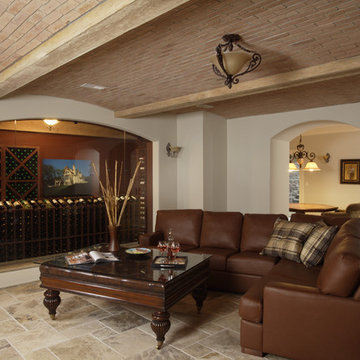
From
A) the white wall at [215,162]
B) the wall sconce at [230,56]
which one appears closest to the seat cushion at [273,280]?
the wall sconce at [230,56]

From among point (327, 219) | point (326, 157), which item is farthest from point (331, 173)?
point (327, 219)

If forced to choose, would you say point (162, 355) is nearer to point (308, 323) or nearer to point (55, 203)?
point (308, 323)

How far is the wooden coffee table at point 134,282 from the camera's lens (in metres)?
2.73

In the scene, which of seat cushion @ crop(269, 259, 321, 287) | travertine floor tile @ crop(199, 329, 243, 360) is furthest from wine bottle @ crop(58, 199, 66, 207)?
seat cushion @ crop(269, 259, 321, 287)

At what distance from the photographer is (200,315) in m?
3.48

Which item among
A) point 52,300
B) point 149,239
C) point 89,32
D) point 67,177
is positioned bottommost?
point 52,300

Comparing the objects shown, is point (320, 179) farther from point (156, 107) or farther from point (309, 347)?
point (309, 347)

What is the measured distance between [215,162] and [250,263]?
9.91 feet

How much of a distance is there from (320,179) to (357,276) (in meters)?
7.78

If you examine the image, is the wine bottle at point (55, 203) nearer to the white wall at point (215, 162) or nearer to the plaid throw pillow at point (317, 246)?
the white wall at point (215, 162)

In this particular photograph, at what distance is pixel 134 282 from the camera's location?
282 cm

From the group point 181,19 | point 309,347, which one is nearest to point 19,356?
point 309,347

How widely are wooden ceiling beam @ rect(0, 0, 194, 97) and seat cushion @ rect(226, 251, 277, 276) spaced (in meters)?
2.72

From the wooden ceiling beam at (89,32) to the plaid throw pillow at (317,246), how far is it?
2623 millimetres
